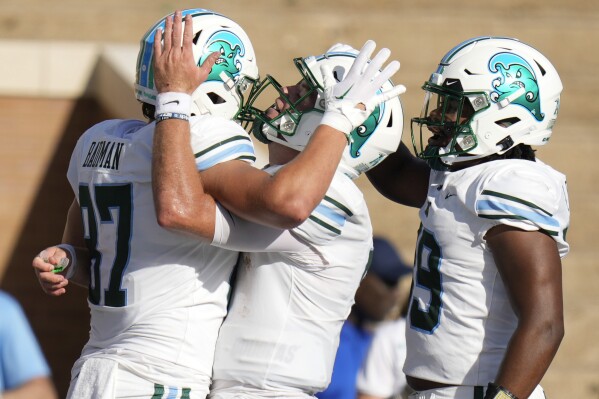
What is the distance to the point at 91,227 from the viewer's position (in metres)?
3.48

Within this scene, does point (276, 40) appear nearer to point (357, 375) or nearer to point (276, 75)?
point (276, 75)

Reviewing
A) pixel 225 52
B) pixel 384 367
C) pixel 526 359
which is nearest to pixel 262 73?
pixel 384 367

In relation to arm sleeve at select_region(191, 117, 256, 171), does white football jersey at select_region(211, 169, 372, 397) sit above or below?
below

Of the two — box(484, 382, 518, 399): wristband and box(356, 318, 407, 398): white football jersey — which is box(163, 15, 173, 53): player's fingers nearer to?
box(484, 382, 518, 399): wristband

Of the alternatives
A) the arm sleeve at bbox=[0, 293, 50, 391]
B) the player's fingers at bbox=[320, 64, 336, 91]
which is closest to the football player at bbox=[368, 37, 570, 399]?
the player's fingers at bbox=[320, 64, 336, 91]

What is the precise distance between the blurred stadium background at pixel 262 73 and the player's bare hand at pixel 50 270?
3316 millimetres

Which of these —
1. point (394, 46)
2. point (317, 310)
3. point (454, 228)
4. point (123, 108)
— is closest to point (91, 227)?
point (317, 310)

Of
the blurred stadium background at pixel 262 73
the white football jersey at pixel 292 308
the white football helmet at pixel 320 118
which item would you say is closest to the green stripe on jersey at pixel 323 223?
the white football jersey at pixel 292 308

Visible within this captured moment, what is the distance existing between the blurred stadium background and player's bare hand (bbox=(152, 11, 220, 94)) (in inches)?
135

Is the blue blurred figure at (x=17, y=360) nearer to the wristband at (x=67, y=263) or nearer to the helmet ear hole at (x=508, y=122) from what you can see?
the wristband at (x=67, y=263)

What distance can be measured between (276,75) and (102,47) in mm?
1395

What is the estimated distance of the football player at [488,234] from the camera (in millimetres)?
3309

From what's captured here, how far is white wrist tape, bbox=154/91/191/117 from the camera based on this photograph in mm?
3281

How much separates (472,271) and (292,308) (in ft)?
1.97
